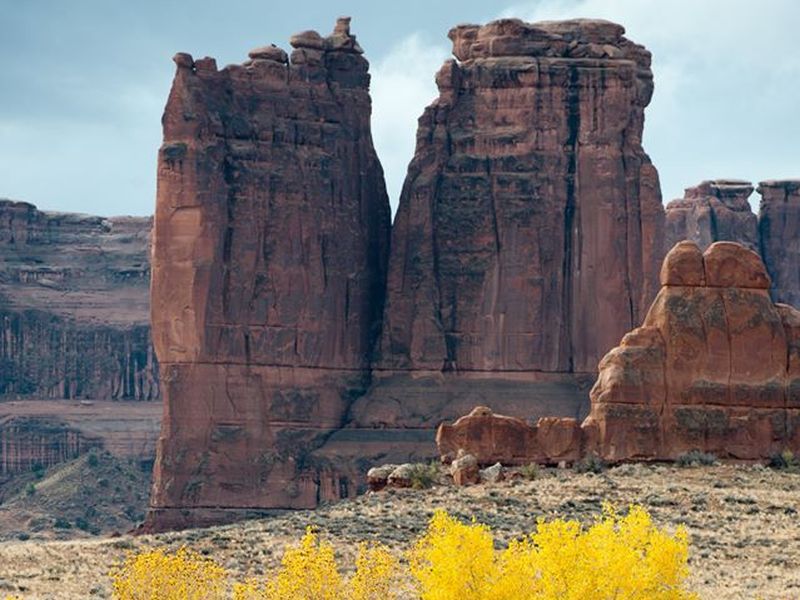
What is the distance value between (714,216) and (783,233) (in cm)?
376

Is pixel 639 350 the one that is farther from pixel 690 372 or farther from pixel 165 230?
pixel 165 230

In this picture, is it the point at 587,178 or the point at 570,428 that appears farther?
the point at 587,178

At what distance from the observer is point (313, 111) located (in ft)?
386

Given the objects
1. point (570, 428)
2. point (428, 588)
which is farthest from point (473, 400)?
point (428, 588)

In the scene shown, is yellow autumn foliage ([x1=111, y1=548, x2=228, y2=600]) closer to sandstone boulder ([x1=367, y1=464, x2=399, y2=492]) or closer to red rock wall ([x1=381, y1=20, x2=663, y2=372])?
sandstone boulder ([x1=367, y1=464, x2=399, y2=492])

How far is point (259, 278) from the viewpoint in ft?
381

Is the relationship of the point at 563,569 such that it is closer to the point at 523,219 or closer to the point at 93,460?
the point at 523,219

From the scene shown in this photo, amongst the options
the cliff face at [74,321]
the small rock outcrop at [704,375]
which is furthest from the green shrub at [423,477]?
the cliff face at [74,321]

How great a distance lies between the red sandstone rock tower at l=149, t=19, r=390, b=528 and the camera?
11444 cm

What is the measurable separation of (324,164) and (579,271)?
10.5 m

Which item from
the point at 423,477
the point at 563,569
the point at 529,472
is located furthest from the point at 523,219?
the point at 563,569

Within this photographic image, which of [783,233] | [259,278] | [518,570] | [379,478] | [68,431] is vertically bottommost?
[518,570]

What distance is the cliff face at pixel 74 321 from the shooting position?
167 metres

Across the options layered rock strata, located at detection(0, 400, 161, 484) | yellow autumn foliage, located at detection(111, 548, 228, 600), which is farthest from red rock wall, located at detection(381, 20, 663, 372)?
yellow autumn foliage, located at detection(111, 548, 228, 600)
